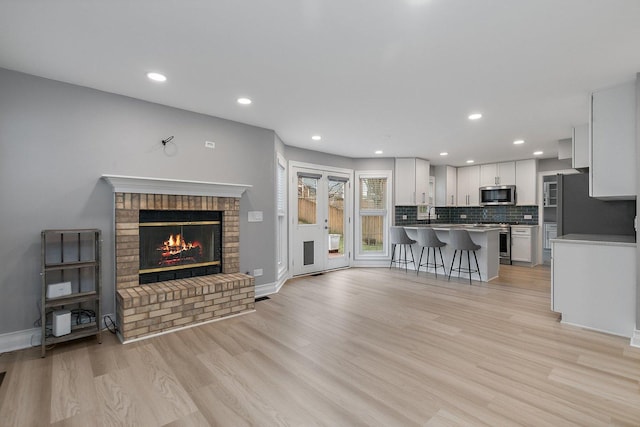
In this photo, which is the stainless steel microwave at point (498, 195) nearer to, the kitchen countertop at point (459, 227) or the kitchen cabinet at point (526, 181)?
the kitchen cabinet at point (526, 181)

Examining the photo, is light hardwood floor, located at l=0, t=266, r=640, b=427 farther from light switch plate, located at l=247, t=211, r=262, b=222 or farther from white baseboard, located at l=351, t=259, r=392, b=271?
white baseboard, located at l=351, t=259, r=392, b=271

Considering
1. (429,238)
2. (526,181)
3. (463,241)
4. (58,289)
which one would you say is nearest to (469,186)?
(526,181)

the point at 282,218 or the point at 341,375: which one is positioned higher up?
the point at 282,218

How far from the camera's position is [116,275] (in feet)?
10.3

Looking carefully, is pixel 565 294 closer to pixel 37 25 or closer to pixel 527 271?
pixel 527 271

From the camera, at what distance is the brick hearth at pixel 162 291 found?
295cm

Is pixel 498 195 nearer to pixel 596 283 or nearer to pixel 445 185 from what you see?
pixel 445 185

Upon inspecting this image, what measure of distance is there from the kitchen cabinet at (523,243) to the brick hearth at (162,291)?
20.1 ft

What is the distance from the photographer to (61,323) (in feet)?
8.79

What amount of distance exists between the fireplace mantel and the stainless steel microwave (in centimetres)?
613

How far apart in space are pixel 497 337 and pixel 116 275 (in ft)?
12.7

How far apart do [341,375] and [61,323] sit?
249 centimetres

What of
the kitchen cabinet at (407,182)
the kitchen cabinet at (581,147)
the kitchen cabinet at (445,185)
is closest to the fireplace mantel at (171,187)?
the kitchen cabinet at (407,182)

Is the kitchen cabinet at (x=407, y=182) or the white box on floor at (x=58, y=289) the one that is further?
the kitchen cabinet at (x=407, y=182)
